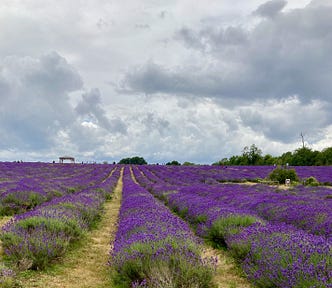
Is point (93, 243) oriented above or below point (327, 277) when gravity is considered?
below

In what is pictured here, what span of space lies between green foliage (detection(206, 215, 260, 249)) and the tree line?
48464 millimetres

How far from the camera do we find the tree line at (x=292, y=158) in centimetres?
5269

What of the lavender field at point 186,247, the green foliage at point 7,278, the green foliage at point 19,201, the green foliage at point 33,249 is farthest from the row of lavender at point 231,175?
the green foliage at point 7,278

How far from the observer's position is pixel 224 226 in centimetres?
711

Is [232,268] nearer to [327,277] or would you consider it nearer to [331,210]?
[327,277]

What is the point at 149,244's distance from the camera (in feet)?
15.2

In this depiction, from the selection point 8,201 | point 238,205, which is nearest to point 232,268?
point 238,205

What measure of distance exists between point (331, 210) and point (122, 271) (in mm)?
5407

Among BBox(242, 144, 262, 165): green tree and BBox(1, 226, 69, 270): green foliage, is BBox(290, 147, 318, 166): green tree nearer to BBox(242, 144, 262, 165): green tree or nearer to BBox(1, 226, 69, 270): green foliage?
BBox(242, 144, 262, 165): green tree

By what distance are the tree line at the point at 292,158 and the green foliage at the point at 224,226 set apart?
48.5 meters

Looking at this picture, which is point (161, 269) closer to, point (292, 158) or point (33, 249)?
point (33, 249)

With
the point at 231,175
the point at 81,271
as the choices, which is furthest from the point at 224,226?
the point at 231,175

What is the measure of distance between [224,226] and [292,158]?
179 ft

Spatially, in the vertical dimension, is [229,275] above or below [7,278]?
below
